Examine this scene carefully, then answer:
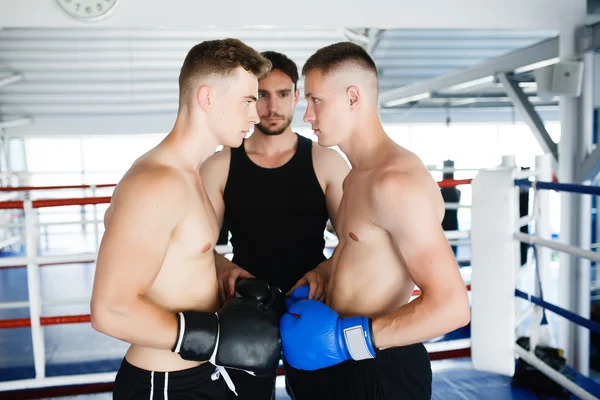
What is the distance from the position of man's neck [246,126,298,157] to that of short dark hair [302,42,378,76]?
1.54ft

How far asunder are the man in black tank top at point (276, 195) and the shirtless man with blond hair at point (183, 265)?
37 cm

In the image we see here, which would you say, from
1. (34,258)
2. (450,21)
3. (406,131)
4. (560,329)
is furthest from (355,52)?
(406,131)

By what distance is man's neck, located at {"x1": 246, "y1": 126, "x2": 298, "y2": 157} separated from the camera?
74.4 inches

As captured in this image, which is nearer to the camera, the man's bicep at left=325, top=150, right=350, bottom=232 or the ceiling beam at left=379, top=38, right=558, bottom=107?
the man's bicep at left=325, top=150, right=350, bottom=232

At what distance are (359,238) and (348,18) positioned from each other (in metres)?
2.07

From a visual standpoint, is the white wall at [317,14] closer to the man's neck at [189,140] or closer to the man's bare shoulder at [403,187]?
the man's neck at [189,140]

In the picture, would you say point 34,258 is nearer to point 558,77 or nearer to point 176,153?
point 176,153

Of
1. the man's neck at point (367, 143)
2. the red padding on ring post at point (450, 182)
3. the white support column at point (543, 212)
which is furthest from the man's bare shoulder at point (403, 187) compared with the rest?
the white support column at point (543, 212)

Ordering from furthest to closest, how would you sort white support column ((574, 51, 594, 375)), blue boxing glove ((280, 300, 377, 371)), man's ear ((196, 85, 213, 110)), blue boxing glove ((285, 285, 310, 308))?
1. white support column ((574, 51, 594, 375))
2. blue boxing glove ((285, 285, 310, 308))
3. man's ear ((196, 85, 213, 110))
4. blue boxing glove ((280, 300, 377, 371))

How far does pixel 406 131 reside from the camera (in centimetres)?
1191

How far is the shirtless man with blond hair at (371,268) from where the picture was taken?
1.17 metres

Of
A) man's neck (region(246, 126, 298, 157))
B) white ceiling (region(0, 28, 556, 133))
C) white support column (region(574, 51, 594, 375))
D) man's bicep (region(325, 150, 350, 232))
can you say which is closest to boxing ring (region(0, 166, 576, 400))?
man's bicep (region(325, 150, 350, 232))

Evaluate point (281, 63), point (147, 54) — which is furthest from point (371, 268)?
point (147, 54)

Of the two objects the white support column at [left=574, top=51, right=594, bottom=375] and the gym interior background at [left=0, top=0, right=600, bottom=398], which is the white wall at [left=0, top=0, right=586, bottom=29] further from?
the white support column at [left=574, top=51, right=594, bottom=375]
